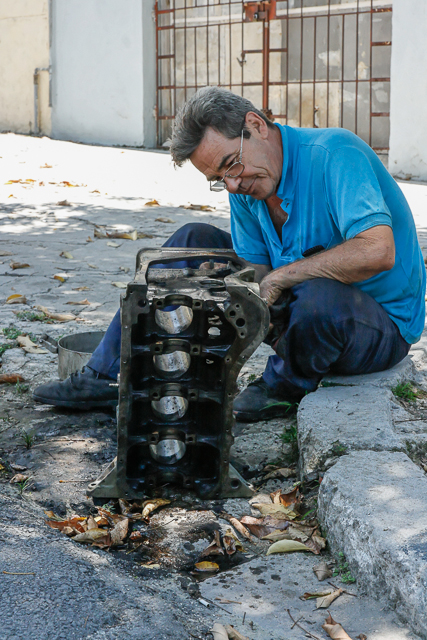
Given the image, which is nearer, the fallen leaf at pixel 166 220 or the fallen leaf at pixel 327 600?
the fallen leaf at pixel 327 600

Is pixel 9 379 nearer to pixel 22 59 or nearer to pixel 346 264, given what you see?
pixel 346 264

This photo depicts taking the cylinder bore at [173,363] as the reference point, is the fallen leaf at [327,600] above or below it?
below

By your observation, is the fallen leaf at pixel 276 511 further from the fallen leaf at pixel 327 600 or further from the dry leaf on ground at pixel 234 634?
the dry leaf on ground at pixel 234 634

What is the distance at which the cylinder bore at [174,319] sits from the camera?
2266 mm

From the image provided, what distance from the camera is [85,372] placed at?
9.50 ft

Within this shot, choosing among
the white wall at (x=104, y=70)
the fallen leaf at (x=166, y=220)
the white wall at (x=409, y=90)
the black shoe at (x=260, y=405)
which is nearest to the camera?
the black shoe at (x=260, y=405)

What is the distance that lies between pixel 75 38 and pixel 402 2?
5453 mm

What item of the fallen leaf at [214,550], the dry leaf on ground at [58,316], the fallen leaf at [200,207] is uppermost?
the fallen leaf at [200,207]

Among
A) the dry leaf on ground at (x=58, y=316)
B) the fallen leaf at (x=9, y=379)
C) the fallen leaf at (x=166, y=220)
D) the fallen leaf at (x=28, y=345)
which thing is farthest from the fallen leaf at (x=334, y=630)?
the fallen leaf at (x=166, y=220)

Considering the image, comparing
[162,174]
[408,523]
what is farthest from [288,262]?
[162,174]

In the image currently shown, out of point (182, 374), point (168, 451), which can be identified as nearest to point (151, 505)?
point (168, 451)

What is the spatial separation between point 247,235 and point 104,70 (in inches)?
377

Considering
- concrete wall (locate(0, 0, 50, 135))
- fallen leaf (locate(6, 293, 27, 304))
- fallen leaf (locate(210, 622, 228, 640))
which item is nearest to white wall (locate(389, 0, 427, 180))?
fallen leaf (locate(6, 293, 27, 304))

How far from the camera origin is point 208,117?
95.0 inches
